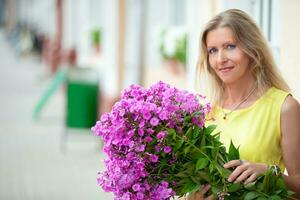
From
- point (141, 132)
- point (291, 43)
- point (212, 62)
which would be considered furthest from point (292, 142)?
point (291, 43)

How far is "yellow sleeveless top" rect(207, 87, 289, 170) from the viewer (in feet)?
8.45

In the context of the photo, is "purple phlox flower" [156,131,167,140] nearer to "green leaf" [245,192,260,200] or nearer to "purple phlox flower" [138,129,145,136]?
"purple phlox flower" [138,129,145,136]

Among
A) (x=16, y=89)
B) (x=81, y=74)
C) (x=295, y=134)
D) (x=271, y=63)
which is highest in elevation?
(x=271, y=63)

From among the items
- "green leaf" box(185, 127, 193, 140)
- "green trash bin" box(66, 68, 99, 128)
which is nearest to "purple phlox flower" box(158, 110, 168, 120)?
"green leaf" box(185, 127, 193, 140)

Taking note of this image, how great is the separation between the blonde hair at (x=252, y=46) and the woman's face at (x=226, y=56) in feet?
0.07

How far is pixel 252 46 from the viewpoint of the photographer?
8.67ft

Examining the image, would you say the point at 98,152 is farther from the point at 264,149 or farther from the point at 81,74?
the point at 264,149

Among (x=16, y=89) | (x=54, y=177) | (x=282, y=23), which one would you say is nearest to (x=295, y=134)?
(x=282, y=23)

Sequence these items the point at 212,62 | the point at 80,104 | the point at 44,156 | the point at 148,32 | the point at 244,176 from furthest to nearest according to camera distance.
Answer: the point at 148,32 → the point at 80,104 → the point at 44,156 → the point at 212,62 → the point at 244,176

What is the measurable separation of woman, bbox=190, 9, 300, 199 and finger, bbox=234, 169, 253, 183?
8cm

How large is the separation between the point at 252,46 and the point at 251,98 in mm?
226

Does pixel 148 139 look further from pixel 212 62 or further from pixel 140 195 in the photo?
pixel 212 62

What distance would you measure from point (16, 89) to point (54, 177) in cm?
1127

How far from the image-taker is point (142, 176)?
2.41 m
